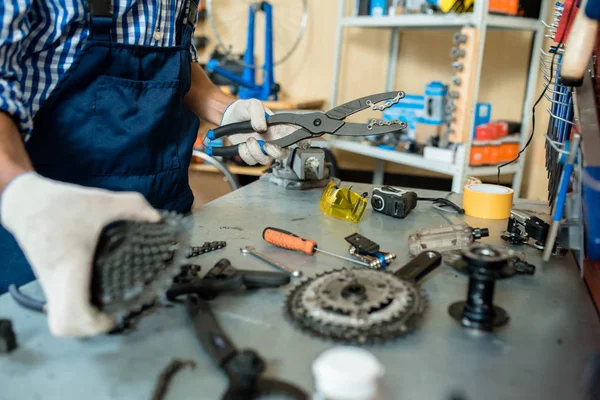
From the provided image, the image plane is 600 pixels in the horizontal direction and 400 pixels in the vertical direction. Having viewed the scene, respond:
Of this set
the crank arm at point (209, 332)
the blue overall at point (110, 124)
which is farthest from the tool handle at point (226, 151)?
the crank arm at point (209, 332)

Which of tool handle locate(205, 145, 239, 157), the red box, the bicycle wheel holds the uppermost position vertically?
the bicycle wheel

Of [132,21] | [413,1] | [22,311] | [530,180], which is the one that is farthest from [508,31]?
[22,311]

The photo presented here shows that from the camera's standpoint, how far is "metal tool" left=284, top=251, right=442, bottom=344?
0.52 m

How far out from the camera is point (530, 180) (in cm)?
215

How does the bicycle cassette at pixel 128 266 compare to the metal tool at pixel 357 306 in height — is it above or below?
above

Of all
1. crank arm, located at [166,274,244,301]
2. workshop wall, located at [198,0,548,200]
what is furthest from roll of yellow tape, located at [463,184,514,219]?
workshop wall, located at [198,0,548,200]

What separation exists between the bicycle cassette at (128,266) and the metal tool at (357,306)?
5.8 inches

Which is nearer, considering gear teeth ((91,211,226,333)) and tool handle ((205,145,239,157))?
gear teeth ((91,211,226,333))

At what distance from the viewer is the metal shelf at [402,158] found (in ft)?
6.02

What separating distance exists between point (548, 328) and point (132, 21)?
0.75 meters

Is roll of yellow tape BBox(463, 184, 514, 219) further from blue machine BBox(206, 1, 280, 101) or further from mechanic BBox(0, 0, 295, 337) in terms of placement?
blue machine BBox(206, 1, 280, 101)

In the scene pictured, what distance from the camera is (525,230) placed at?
32.8 inches

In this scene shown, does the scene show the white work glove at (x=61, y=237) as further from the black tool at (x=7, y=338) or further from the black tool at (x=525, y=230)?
the black tool at (x=525, y=230)

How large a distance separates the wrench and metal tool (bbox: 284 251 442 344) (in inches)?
2.9
